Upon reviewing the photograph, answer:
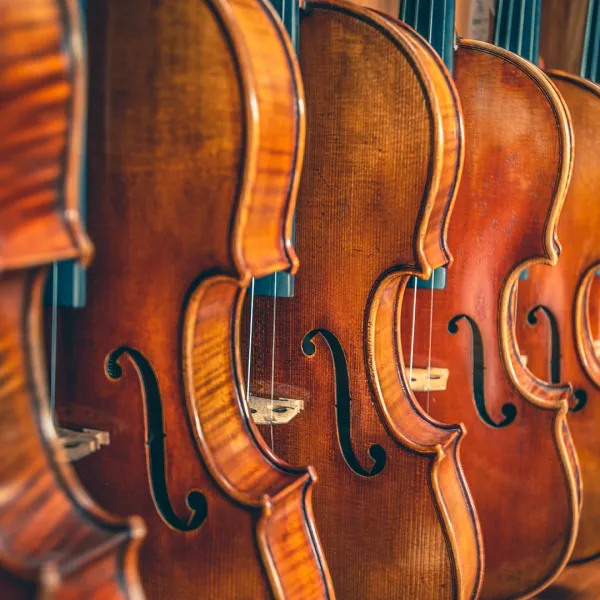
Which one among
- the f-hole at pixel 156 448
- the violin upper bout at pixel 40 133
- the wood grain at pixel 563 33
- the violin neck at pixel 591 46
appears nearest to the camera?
the violin upper bout at pixel 40 133

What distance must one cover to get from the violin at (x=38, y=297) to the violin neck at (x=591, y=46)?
9.46 ft

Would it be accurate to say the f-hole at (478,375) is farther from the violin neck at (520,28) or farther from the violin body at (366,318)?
the violin neck at (520,28)

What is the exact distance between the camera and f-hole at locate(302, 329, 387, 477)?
1.79 m

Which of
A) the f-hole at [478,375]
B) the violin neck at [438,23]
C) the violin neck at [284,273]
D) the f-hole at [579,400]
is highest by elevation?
the violin neck at [438,23]

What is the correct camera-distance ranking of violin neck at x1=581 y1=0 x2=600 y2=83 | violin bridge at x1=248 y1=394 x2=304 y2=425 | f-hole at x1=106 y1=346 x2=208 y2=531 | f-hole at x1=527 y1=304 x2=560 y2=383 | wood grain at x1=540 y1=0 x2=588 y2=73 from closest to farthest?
1. f-hole at x1=106 y1=346 x2=208 y2=531
2. violin bridge at x1=248 y1=394 x2=304 y2=425
3. f-hole at x1=527 y1=304 x2=560 y2=383
4. violin neck at x1=581 y1=0 x2=600 y2=83
5. wood grain at x1=540 y1=0 x2=588 y2=73

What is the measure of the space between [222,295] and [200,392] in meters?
0.17

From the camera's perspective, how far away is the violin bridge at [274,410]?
66.2 inches

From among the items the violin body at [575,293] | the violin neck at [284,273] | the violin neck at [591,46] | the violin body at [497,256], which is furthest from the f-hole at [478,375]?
the violin neck at [591,46]

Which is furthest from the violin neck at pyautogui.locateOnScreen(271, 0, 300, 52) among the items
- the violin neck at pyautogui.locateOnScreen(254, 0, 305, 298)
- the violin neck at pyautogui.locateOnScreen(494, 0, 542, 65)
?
the violin neck at pyautogui.locateOnScreen(494, 0, 542, 65)

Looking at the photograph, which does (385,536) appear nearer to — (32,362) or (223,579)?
(223,579)

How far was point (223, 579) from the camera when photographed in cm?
139

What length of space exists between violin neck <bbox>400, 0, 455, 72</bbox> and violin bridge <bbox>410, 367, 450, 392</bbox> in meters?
0.79

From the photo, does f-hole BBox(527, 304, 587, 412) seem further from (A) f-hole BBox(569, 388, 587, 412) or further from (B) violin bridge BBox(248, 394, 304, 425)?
(B) violin bridge BBox(248, 394, 304, 425)

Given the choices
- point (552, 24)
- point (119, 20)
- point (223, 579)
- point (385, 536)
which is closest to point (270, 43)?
point (119, 20)
